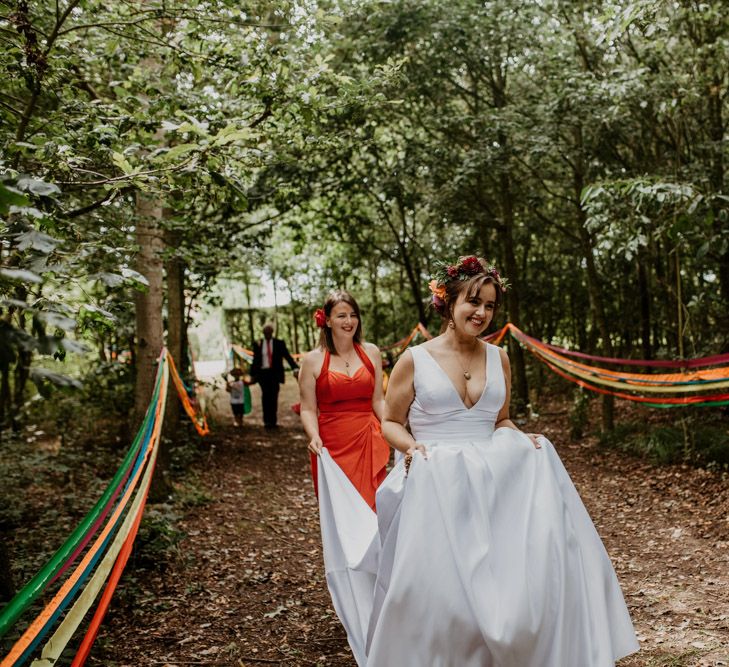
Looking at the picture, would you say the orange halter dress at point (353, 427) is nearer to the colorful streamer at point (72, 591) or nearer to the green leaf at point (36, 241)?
the colorful streamer at point (72, 591)

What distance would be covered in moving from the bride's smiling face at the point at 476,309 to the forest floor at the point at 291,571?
1.81 m

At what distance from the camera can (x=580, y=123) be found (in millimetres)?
8047

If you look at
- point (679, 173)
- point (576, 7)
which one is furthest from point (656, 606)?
point (576, 7)

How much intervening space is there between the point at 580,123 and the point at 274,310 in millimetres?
14012

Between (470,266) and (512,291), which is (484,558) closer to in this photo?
(470,266)

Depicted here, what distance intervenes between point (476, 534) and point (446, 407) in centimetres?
55

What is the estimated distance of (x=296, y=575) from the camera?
4.95 meters

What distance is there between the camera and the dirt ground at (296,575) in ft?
11.9

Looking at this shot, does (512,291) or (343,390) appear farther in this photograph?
(512,291)

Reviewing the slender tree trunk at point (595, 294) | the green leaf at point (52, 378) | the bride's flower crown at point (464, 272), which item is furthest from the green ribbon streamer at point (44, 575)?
the slender tree trunk at point (595, 294)

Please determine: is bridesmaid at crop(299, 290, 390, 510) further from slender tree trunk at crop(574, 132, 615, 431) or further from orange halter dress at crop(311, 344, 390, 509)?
slender tree trunk at crop(574, 132, 615, 431)

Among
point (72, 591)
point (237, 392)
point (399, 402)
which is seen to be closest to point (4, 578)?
point (72, 591)

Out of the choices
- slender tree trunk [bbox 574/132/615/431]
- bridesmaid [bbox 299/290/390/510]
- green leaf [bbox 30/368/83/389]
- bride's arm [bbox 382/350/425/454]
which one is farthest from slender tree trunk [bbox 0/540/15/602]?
slender tree trunk [bbox 574/132/615/431]

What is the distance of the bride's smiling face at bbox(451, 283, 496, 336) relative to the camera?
2.97 m
